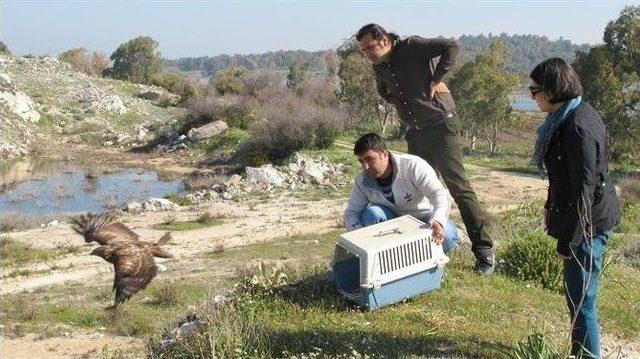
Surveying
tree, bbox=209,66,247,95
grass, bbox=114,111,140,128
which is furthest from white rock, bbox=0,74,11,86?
tree, bbox=209,66,247,95

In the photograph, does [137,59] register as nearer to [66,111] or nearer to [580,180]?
[66,111]

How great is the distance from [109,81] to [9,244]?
3058cm

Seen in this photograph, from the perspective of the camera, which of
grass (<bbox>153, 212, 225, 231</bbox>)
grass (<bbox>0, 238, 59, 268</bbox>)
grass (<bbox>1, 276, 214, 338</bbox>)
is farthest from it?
grass (<bbox>153, 212, 225, 231</bbox>)

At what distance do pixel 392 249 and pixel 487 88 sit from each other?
27.1 meters

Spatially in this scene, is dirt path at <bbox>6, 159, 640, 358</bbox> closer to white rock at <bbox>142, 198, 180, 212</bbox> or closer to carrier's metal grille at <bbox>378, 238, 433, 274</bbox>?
white rock at <bbox>142, 198, 180, 212</bbox>

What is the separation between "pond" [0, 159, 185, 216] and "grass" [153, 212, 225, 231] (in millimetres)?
2404

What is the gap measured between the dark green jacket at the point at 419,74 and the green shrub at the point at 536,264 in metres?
1.42

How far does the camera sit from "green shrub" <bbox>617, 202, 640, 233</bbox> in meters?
12.0

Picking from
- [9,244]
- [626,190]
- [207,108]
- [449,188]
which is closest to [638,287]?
[449,188]


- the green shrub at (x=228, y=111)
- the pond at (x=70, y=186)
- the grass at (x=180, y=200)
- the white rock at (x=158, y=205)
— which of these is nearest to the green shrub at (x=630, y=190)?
the grass at (x=180, y=200)

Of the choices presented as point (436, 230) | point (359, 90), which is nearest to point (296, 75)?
point (359, 90)

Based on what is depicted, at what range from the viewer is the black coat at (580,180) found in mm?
2887

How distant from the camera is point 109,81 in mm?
40844

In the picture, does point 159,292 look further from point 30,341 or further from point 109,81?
point 109,81
